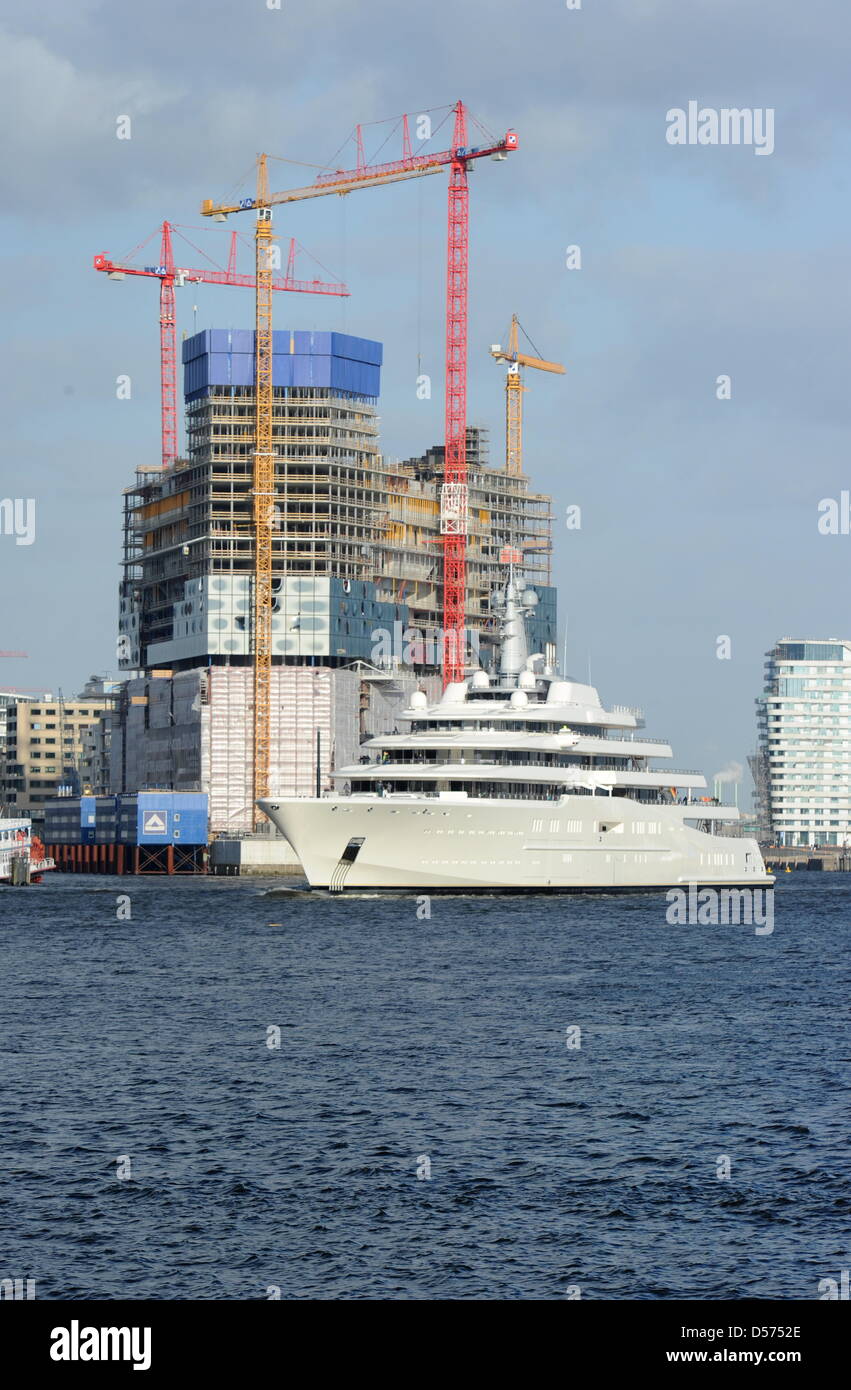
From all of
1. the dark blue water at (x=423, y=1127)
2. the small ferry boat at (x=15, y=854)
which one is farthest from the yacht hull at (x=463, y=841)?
the small ferry boat at (x=15, y=854)

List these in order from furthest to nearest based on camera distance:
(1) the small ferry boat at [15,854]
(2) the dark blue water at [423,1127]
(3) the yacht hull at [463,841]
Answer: (1) the small ferry boat at [15,854] < (3) the yacht hull at [463,841] < (2) the dark blue water at [423,1127]

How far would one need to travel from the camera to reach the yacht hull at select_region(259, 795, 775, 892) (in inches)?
3890

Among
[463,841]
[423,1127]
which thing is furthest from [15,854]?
[423,1127]

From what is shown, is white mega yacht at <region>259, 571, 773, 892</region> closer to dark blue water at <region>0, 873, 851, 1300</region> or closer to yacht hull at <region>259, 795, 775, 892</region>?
yacht hull at <region>259, 795, 775, 892</region>

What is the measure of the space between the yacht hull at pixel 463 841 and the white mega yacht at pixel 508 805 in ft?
0.28

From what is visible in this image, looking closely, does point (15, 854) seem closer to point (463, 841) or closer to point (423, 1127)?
point (463, 841)

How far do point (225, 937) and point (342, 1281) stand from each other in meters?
59.7

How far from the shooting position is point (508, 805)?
331ft

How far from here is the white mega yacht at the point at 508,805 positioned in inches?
3920

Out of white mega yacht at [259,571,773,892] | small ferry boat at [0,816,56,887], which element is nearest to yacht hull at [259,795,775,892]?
white mega yacht at [259,571,773,892]

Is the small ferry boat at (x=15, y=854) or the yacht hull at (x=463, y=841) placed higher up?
the yacht hull at (x=463, y=841)

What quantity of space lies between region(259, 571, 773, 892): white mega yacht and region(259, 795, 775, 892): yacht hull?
9cm

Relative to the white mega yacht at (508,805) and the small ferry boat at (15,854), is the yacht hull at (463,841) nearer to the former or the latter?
the white mega yacht at (508,805)

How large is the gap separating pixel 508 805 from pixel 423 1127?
2569 inches
